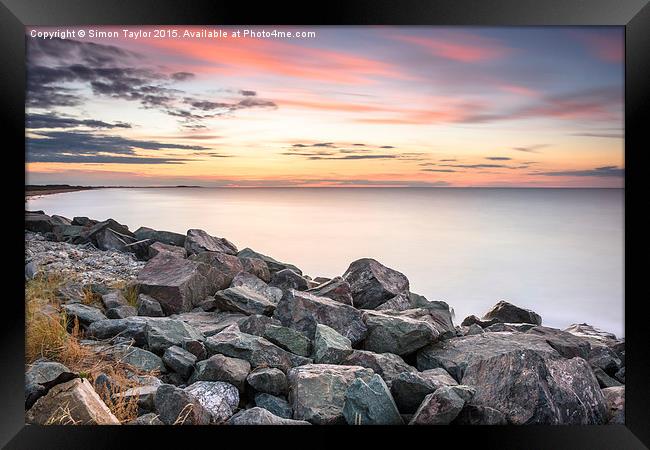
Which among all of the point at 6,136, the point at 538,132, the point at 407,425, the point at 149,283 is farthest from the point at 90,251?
the point at 538,132

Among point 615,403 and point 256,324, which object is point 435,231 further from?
point 615,403

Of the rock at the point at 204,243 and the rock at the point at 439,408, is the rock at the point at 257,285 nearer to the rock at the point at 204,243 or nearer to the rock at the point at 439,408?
the rock at the point at 204,243

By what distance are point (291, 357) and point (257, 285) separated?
1668 millimetres

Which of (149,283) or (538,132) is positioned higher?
(538,132)

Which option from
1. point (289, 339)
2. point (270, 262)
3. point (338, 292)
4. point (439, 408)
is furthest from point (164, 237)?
point (439, 408)

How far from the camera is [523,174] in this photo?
6148 millimetres

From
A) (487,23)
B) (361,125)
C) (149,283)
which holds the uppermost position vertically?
(487,23)

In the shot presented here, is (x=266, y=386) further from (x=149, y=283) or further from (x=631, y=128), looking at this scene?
(x=631, y=128)

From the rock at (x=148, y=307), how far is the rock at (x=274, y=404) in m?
1.75

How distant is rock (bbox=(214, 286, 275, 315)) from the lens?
5.77m

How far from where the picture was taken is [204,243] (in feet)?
25.2

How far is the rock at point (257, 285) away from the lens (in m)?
6.37

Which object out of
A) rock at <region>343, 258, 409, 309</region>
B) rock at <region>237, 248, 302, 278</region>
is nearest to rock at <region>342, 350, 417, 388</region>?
rock at <region>343, 258, 409, 309</region>

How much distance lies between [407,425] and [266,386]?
1.04 metres
